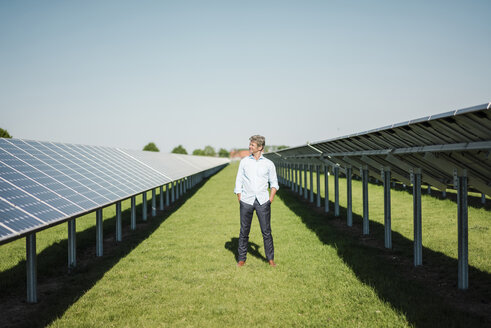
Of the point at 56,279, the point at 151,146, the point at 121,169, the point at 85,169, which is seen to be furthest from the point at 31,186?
the point at 151,146

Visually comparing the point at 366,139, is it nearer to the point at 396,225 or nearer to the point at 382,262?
the point at 382,262

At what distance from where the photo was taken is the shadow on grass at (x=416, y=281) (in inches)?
200

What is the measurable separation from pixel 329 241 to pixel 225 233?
315 cm

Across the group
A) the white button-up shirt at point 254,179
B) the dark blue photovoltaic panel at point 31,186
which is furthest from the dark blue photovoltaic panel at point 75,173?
the white button-up shirt at point 254,179

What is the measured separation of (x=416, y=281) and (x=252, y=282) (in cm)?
296

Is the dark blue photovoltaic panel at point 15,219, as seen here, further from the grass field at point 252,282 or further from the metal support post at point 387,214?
the metal support post at point 387,214

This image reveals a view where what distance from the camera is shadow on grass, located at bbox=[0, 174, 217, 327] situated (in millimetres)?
5340

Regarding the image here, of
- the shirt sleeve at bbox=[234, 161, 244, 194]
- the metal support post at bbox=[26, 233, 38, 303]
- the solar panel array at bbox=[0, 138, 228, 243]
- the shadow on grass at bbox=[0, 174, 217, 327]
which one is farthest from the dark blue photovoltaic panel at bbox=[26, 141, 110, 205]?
the shirt sleeve at bbox=[234, 161, 244, 194]

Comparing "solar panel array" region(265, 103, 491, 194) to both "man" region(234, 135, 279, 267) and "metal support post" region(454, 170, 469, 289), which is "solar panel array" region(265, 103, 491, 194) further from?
"man" region(234, 135, 279, 267)

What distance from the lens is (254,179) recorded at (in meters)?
7.23

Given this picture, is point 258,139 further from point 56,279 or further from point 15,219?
point 56,279

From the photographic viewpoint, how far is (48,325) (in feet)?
16.3

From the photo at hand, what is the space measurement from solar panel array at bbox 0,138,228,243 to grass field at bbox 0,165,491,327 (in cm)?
146

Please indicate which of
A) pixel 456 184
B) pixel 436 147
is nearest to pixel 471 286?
pixel 456 184
